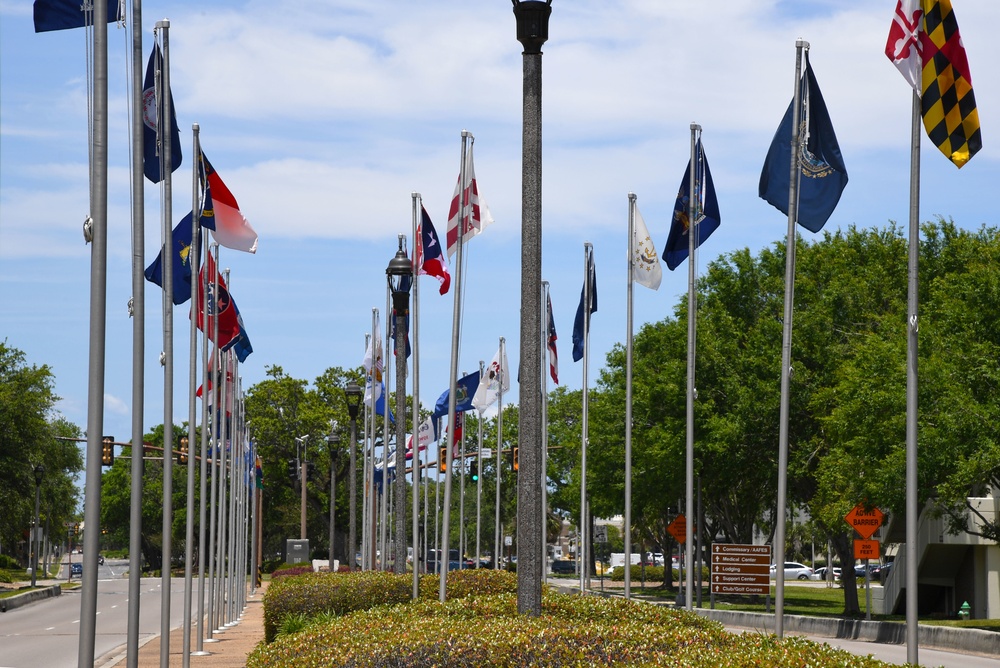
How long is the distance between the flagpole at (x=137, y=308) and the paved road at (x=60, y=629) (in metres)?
8.91

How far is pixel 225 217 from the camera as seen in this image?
728 inches

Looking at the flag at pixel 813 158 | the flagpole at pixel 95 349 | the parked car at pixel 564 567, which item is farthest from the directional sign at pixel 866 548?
the parked car at pixel 564 567

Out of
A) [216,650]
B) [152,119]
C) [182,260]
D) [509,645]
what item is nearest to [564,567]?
Answer: [216,650]

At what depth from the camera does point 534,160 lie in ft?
48.6

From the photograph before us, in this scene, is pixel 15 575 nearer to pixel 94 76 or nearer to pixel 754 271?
pixel 754 271

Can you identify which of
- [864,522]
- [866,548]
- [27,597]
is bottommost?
[27,597]

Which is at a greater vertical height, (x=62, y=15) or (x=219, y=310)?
(x=62, y=15)

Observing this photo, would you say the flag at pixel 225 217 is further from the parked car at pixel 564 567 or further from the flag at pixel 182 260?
the parked car at pixel 564 567

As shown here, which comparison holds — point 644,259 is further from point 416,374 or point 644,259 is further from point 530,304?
point 530,304

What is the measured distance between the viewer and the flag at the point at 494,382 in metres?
33.5

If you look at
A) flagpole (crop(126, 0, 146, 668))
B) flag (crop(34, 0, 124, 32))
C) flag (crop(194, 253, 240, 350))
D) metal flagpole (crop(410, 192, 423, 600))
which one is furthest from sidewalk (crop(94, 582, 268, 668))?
flag (crop(34, 0, 124, 32))

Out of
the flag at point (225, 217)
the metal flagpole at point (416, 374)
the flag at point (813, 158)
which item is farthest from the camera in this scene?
the metal flagpole at point (416, 374)

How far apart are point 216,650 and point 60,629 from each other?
39.5ft

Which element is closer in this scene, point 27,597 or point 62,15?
point 62,15
